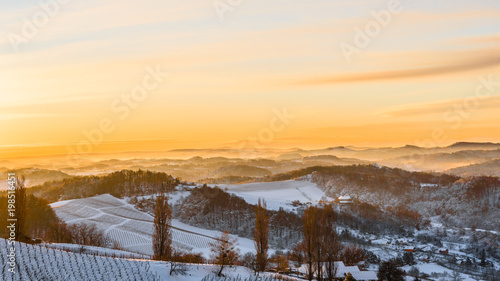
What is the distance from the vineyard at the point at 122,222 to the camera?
94312 mm

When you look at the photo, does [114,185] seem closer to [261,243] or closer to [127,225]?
[127,225]

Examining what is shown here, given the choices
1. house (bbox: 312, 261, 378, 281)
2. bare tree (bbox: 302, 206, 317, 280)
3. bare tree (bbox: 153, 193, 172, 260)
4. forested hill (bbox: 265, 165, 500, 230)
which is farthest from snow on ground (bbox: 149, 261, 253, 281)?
forested hill (bbox: 265, 165, 500, 230)

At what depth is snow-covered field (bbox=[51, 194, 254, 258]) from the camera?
94000 mm

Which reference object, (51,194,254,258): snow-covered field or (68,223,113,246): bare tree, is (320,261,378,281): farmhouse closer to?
(51,194,254,258): snow-covered field

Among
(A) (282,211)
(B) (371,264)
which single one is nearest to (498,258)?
(B) (371,264)

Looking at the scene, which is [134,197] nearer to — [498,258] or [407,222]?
[407,222]

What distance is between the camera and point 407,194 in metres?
187

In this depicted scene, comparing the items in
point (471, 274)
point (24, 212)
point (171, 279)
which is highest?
point (24, 212)

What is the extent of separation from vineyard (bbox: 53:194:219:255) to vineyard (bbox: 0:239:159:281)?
148ft

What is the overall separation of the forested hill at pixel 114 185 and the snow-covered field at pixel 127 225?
8732 mm

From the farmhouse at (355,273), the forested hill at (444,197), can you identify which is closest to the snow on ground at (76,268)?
the farmhouse at (355,273)

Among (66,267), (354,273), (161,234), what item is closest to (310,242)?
(354,273)

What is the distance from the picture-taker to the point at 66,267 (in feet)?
122

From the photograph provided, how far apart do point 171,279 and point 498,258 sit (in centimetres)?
8885
